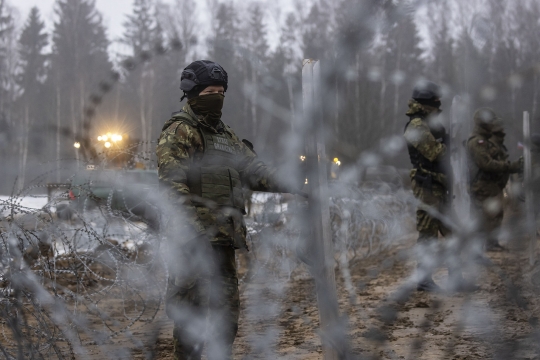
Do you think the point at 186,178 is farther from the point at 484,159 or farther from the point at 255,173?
the point at 484,159

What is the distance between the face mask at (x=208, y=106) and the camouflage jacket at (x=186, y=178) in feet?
0.11

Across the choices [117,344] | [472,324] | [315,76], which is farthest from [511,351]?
[117,344]

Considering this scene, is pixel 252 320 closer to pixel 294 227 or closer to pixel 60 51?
pixel 294 227

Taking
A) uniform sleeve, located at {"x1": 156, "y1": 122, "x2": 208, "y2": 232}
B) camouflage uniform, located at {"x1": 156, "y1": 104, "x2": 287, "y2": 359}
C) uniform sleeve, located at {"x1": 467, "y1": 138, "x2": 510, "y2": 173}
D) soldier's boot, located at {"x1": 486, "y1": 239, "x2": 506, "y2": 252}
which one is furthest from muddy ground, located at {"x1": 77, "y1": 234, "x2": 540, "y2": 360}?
uniform sleeve, located at {"x1": 467, "y1": 138, "x2": 510, "y2": 173}

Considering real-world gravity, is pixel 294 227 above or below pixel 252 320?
above

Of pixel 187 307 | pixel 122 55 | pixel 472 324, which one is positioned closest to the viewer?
pixel 187 307

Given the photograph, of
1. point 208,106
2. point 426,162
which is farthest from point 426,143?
point 208,106

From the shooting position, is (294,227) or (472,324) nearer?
(472,324)

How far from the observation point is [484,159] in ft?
18.9

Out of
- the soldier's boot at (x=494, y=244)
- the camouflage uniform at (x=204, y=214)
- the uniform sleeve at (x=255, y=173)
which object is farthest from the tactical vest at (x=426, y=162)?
the soldier's boot at (x=494, y=244)

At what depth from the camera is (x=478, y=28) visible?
2.95 feet

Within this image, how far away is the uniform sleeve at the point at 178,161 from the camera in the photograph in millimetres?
2520

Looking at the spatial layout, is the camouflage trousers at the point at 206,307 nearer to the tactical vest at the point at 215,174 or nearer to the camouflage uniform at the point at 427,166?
the tactical vest at the point at 215,174

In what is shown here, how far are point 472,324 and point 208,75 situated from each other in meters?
2.21
